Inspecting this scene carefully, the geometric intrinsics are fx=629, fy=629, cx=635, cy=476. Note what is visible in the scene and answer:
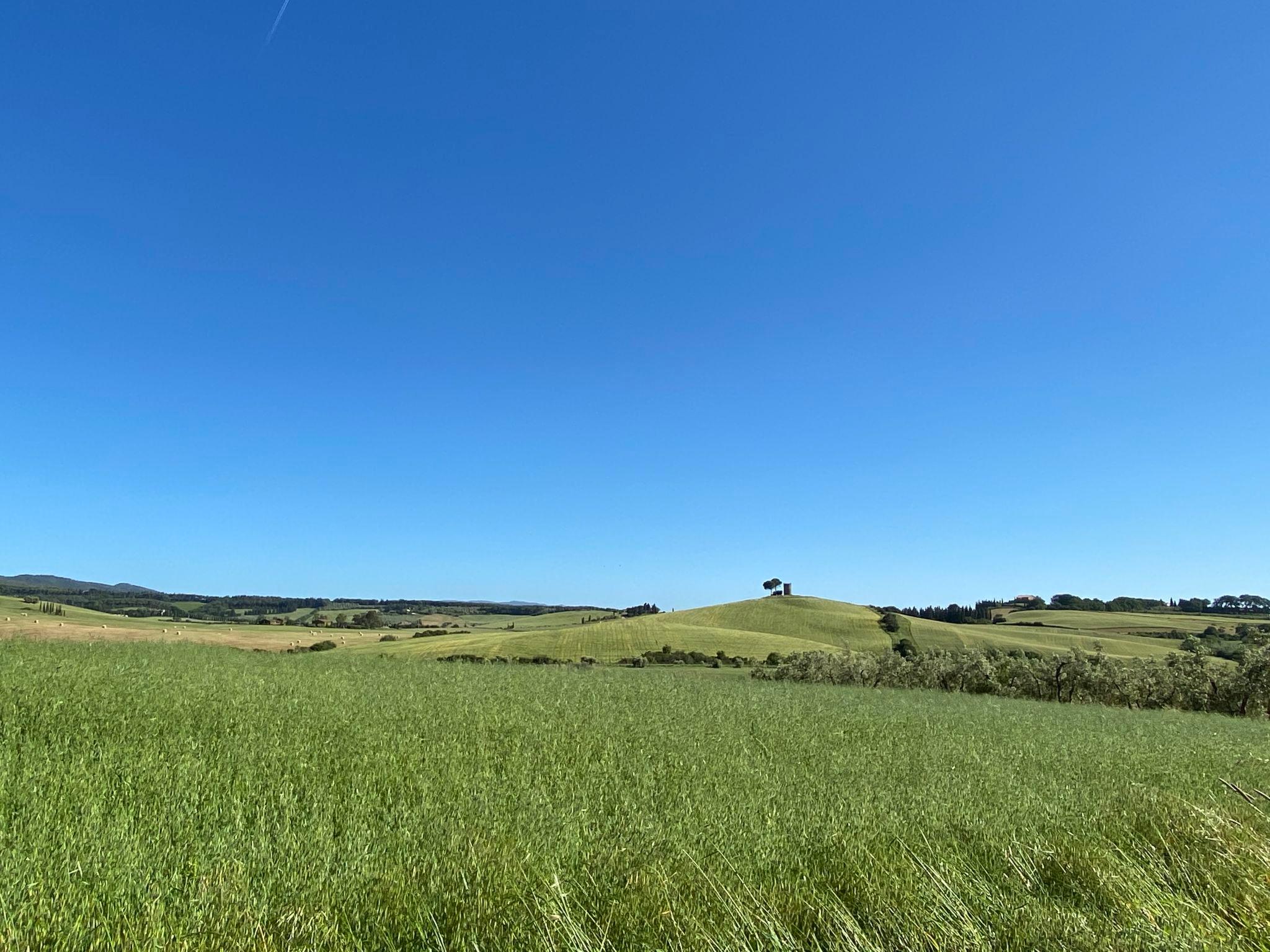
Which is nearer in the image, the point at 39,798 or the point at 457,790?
the point at 39,798

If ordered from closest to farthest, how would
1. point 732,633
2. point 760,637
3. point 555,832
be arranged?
point 555,832, point 760,637, point 732,633

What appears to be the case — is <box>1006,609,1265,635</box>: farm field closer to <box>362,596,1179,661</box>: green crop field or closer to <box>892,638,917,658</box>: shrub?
<box>362,596,1179,661</box>: green crop field

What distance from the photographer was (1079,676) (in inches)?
1941

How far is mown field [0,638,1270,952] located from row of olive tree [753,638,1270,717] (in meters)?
38.9

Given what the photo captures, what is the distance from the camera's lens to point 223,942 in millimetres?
4402

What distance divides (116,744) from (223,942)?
22.9 ft

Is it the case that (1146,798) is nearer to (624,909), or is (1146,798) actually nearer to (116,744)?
(624,909)

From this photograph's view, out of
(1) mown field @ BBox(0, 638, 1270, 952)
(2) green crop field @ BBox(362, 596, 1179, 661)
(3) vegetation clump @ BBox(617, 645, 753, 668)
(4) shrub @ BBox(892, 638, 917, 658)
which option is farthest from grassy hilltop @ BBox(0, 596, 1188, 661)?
(1) mown field @ BBox(0, 638, 1270, 952)

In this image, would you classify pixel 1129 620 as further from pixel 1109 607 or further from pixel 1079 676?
pixel 1079 676

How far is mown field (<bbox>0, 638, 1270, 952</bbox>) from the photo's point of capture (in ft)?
14.9

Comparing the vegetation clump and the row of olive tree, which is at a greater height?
the row of olive tree

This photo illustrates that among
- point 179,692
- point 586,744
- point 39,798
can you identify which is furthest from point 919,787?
point 179,692

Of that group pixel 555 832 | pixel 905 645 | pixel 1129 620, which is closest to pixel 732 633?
pixel 905 645

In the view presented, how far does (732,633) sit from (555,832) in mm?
91653
